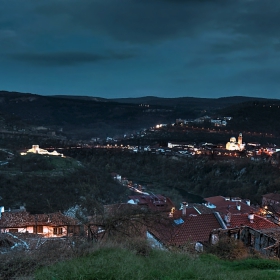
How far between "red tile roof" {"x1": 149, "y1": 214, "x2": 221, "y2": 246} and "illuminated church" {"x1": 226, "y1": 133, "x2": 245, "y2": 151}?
49.7 meters

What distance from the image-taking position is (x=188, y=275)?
488 cm

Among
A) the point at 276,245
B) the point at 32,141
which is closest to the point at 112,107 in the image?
the point at 32,141

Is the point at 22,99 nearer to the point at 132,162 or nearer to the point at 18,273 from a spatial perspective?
the point at 132,162

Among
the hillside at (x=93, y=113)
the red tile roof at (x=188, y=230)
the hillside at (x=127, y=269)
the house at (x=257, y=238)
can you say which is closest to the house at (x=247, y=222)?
the red tile roof at (x=188, y=230)

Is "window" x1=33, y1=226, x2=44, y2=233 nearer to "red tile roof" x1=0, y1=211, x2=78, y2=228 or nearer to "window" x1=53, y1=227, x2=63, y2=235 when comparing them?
"red tile roof" x1=0, y1=211, x2=78, y2=228

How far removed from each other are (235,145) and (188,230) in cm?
5301

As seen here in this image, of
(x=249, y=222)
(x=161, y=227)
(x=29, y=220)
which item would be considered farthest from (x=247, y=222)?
(x=29, y=220)

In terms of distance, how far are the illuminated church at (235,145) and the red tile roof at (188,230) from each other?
163 feet

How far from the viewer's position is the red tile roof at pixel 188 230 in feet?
42.0

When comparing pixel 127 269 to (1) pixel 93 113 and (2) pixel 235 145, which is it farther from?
(1) pixel 93 113

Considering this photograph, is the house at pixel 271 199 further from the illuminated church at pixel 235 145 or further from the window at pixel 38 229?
the illuminated church at pixel 235 145

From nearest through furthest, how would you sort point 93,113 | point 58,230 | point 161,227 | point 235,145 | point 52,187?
point 161,227 → point 58,230 → point 52,187 → point 235,145 → point 93,113

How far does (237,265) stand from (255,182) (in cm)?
3720

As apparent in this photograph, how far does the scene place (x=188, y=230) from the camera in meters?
14.3
